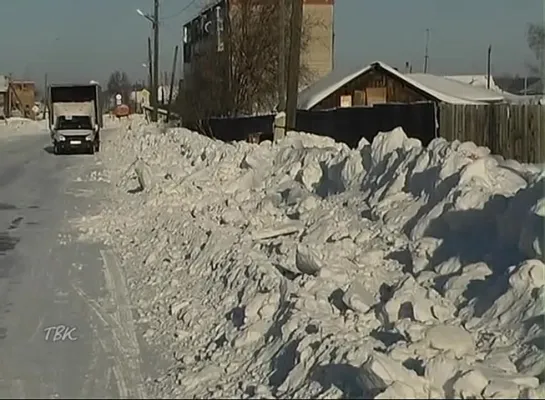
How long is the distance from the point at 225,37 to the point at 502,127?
29.6 meters

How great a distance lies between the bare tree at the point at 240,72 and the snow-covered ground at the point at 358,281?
31387mm

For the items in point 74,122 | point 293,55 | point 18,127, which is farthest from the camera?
point 18,127

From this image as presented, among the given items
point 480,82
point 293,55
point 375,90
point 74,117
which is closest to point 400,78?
point 375,90

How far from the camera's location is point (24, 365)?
8.13 m

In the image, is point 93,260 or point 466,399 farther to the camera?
point 93,260

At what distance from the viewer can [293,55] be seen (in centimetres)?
2389

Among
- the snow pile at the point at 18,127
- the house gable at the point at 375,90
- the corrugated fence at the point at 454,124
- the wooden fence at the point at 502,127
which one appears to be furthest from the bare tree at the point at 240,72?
the snow pile at the point at 18,127

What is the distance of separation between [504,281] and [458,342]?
1.49 m

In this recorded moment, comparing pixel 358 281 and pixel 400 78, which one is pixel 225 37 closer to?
pixel 400 78

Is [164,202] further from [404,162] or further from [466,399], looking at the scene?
[466,399]

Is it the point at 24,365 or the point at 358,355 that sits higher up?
the point at 358,355

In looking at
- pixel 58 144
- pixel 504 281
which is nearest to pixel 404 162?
pixel 504 281

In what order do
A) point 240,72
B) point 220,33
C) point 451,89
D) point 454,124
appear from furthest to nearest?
point 451,89 < point 220,33 < point 240,72 < point 454,124

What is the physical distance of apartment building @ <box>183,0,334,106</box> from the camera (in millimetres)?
48844
